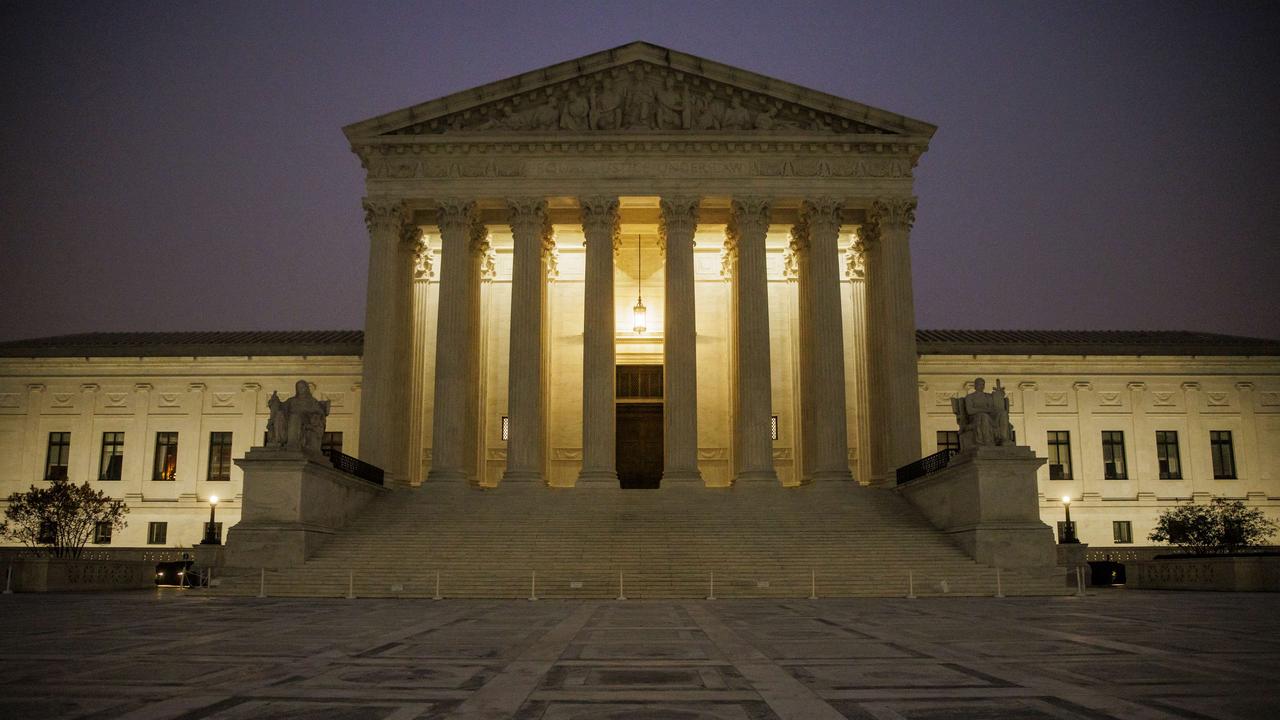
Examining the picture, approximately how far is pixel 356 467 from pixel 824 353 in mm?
18848

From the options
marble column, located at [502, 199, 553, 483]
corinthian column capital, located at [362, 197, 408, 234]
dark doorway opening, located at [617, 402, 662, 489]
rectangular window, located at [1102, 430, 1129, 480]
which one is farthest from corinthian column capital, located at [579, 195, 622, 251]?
rectangular window, located at [1102, 430, 1129, 480]

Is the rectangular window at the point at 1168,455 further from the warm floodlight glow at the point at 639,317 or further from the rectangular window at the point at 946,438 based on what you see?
the warm floodlight glow at the point at 639,317

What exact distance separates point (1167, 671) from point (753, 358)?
28567 mm

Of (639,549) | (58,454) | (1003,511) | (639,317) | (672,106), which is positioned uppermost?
(672,106)

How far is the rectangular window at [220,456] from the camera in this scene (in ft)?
158

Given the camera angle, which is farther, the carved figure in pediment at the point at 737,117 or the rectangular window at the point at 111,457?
the rectangular window at the point at 111,457

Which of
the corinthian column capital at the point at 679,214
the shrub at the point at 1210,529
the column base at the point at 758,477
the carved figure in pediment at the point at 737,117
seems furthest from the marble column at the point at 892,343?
the shrub at the point at 1210,529

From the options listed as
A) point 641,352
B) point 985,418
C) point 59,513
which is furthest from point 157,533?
point 985,418

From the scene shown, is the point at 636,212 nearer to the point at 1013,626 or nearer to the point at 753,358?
the point at 753,358

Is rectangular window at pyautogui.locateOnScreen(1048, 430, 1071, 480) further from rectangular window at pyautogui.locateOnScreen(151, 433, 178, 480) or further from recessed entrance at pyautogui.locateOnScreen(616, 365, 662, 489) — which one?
rectangular window at pyautogui.locateOnScreen(151, 433, 178, 480)

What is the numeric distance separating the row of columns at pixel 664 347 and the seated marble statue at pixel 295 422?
7.38 m

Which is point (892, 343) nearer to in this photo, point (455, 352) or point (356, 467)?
point (455, 352)

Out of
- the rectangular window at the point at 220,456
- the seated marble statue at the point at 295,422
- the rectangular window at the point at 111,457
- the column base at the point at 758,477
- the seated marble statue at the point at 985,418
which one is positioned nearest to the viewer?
the seated marble statue at the point at 985,418

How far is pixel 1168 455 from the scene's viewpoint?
1919 inches
